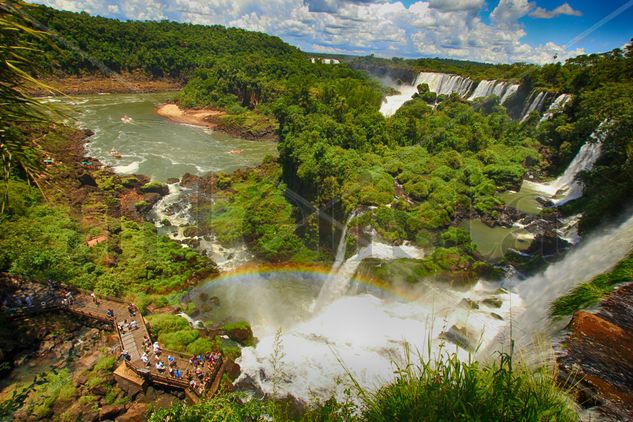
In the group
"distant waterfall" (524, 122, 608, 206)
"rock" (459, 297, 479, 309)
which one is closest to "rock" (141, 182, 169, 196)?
"rock" (459, 297, 479, 309)

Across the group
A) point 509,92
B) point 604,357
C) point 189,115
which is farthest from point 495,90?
point 189,115

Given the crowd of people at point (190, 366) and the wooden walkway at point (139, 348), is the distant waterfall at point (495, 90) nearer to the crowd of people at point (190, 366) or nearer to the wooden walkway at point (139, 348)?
the crowd of people at point (190, 366)

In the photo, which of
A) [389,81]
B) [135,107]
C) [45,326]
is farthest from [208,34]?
[45,326]

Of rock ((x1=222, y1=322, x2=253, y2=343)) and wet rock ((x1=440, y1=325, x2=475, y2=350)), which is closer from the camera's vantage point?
wet rock ((x1=440, y1=325, x2=475, y2=350))

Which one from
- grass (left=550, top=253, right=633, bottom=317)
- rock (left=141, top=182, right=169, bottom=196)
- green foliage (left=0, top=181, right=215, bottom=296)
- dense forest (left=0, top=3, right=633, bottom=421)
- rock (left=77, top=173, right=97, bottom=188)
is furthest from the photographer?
rock (left=141, top=182, right=169, bottom=196)

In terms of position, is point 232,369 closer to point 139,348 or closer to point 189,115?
point 139,348

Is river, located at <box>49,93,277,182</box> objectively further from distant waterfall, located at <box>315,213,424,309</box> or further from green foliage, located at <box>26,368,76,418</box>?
green foliage, located at <box>26,368,76,418</box>
